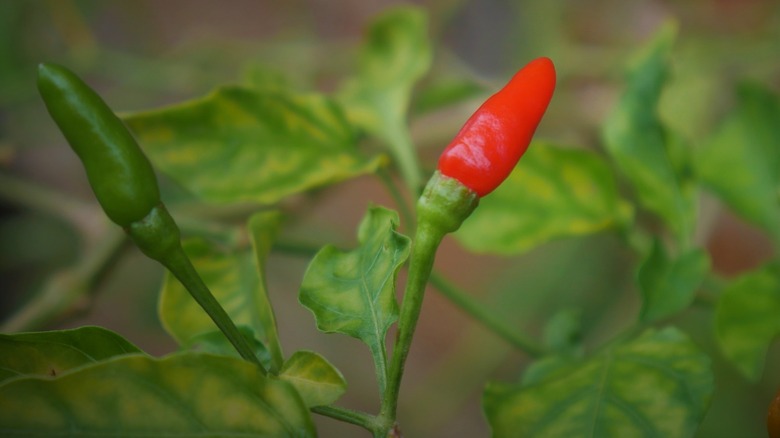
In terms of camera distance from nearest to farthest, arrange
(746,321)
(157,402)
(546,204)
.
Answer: (157,402), (746,321), (546,204)

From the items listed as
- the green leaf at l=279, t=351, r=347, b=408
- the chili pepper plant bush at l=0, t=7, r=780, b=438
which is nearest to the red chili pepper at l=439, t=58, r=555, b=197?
the chili pepper plant bush at l=0, t=7, r=780, b=438

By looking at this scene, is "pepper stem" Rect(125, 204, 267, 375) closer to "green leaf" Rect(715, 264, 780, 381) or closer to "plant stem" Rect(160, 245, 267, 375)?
"plant stem" Rect(160, 245, 267, 375)

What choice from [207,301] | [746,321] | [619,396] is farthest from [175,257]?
[746,321]

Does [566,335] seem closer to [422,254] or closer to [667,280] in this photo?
[667,280]

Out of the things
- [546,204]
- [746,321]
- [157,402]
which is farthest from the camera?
[546,204]

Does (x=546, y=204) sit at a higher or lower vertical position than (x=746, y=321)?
higher

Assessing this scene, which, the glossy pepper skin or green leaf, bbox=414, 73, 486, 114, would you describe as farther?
green leaf, bbox=414, 73, 486, 114

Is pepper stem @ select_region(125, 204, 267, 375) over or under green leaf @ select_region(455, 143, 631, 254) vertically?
under
